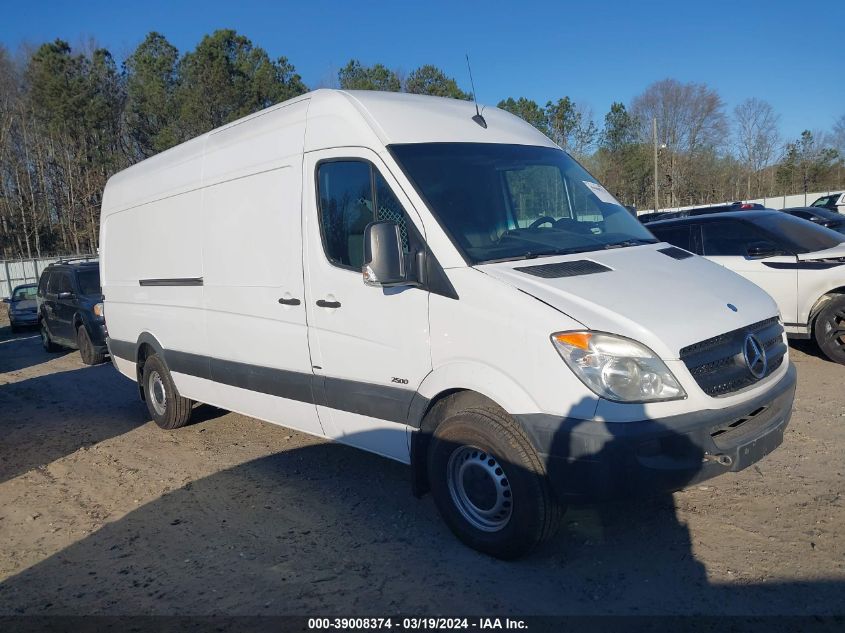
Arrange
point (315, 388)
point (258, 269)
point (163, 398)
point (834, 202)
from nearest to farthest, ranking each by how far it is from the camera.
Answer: point (315, 388), point (258, 269), point (163, 398), point (834, 202)

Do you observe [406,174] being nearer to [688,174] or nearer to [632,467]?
[632,467]

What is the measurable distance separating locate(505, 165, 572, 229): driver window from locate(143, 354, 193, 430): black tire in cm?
422

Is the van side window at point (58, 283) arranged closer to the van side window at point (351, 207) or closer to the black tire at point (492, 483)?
the van side window at point (351, 207)

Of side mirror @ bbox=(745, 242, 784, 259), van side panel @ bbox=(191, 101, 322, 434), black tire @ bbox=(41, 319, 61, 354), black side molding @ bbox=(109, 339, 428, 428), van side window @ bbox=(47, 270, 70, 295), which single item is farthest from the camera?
black tire @ bbox=(41, 319, 61, 354)

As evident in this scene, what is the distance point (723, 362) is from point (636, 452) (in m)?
0.78

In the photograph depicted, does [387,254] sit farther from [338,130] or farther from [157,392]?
[157,392]

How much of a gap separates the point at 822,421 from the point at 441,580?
4.00 metres

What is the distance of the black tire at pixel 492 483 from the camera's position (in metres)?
3.58

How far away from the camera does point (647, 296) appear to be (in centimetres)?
368

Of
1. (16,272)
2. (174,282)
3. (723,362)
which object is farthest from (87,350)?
(16,272)

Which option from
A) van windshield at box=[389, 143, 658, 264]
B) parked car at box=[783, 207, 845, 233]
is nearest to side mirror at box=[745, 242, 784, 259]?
van windshield at box=[389, 143, 658, 264]

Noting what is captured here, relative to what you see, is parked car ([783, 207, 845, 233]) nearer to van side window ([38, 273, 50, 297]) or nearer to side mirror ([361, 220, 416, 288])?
side mirror ([361, 220, 416, 288])

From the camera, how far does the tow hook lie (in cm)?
345

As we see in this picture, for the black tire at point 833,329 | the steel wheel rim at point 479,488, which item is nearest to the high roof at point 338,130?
the steel wheel rim at point 479,488
